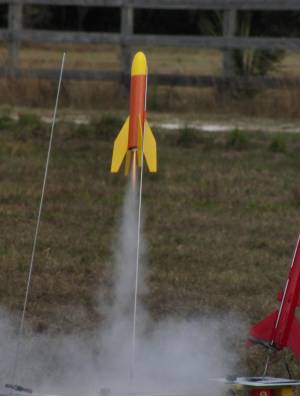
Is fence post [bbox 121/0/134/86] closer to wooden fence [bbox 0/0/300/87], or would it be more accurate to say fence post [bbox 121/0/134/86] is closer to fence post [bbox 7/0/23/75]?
wooden fence [bbox 0/0/300/87]

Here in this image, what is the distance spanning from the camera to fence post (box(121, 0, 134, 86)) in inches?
701

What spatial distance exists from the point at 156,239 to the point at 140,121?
10.6 ft

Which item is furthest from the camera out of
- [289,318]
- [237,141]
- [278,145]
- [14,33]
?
[14,33]

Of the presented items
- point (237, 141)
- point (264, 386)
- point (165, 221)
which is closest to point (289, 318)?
point (264, 386)

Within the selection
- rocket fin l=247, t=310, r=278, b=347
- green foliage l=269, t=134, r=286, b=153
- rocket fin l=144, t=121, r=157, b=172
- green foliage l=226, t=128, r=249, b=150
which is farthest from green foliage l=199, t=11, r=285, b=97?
rocket fin l=247, t=310, r=278, b=347

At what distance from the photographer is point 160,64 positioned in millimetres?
30297

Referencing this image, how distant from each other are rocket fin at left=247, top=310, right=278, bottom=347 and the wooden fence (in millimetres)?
11743

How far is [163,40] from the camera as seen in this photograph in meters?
17.8

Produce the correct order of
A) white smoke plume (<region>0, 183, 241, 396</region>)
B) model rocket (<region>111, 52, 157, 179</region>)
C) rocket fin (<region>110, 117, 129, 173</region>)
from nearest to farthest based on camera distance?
white smoke plume (<region>0, 183, 241, 396</region>)
model rocket (<region>111, 52, 157, 179</region>)
rocket fin (<region>110, 117, 129, 173</region>)

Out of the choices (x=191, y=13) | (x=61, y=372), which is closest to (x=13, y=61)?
(x=61, y=372)

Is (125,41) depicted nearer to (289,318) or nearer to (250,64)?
(250,64)

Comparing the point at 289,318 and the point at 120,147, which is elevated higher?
the point at 120,147

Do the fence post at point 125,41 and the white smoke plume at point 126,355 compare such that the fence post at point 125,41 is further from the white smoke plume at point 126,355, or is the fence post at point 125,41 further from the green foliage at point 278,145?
the white smoke plume at point 126,355

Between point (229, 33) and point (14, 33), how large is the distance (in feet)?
10.1
